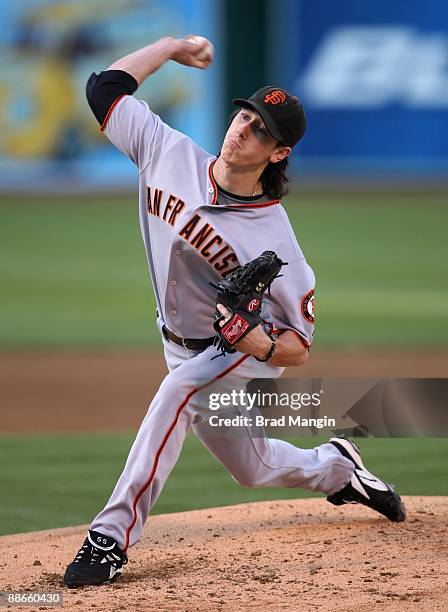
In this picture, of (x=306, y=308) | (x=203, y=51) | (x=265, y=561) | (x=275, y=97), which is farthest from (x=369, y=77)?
(x=265, y=561)

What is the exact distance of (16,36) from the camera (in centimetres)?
2116

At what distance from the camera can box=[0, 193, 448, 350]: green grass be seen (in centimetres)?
1152

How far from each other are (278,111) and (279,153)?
0.59 ft

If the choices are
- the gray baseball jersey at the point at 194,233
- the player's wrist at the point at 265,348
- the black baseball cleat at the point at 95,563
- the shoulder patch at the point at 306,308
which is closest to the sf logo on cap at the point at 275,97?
the gray baseball jersey at the point at 194,233

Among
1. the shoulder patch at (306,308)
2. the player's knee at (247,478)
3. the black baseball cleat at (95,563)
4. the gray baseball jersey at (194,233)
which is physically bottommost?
the black baseball cleat at (95,563)

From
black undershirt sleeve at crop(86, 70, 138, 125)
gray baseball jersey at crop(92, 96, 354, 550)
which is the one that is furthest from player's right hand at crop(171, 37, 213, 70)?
gray baseball jersey at crop(92, 96, 354, 550)

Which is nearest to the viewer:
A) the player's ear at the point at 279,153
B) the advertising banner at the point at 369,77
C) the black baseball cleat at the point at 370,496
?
the player's ear at the point at 279,153

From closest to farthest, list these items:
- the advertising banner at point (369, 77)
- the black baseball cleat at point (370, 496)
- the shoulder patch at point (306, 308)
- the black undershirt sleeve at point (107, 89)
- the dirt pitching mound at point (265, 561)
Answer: the dirt pitching mound at point (265, 561), the shoulder patch at point (306, 308), the black undershirt sleeve at point (107, 89), the black baseball cleat at point (370, 496), the advertising banner at point (369, 77)

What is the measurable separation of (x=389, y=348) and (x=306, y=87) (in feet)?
39.0

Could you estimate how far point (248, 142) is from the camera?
463 centimetres

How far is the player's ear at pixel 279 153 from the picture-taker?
4.70 m

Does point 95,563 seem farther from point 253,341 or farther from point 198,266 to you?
point 198,266

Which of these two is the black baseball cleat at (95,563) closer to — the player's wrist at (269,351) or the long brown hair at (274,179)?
the player's wrist at (269,351)

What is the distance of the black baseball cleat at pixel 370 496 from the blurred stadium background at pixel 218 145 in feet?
20.1
